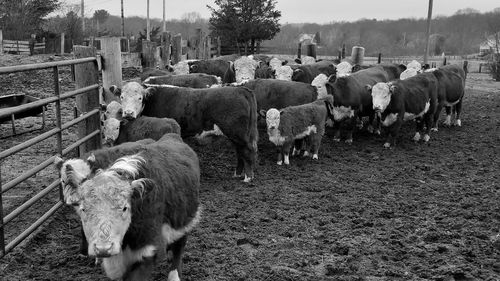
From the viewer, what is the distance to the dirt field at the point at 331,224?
404cm

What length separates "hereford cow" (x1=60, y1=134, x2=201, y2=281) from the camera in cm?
262

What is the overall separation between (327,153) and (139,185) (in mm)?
6446

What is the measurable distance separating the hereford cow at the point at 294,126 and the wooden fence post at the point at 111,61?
8.37ft

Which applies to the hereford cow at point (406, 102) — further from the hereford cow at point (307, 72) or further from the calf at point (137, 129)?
the calf at point (137, 129)

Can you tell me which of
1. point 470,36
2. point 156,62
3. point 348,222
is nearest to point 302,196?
point 348,222

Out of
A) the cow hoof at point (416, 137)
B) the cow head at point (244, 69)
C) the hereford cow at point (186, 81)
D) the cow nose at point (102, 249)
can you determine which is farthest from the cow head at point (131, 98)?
the cow hoof at point (416, 137)

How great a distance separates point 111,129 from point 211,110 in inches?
57.6

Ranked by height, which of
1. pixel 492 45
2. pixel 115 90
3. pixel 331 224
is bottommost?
pixel 331 224

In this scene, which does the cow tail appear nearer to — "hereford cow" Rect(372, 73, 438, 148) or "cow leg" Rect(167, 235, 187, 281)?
"hereford cow" Rect(372, 73, 438, 148)

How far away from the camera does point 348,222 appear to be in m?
5.25

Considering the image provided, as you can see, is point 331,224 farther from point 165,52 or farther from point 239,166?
point 165,52

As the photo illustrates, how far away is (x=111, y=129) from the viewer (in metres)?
6.44

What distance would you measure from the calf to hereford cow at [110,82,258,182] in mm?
404

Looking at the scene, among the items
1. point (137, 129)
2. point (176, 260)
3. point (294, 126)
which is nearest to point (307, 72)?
point (294, 126)
